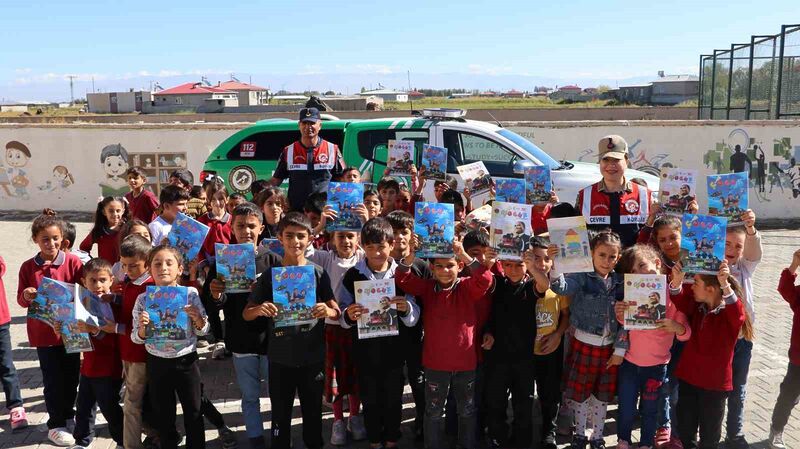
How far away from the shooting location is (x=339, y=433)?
487 cm

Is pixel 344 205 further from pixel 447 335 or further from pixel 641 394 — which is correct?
pixel 641 394

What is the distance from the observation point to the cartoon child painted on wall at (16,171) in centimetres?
1555

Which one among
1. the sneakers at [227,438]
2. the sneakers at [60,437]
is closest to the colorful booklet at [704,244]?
the sneakers at [227,438]

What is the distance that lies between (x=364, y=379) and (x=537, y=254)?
139 centimetres

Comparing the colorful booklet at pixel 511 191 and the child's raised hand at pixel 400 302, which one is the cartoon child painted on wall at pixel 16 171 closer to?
the colorful booklet at pixel 511 191

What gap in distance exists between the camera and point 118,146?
49.9 ft

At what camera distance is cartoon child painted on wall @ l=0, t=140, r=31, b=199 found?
15555 millimetres

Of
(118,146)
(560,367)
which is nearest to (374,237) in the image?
(560,367)

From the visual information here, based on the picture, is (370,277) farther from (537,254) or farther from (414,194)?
(414,194)

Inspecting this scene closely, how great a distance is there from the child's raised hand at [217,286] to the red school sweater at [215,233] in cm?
105

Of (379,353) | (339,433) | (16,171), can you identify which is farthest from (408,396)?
(16,171)

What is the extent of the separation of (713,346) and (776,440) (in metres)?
1.04

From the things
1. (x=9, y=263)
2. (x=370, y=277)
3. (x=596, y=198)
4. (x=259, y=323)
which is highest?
(x=596, y=198)

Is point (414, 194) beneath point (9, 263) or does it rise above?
above
